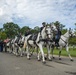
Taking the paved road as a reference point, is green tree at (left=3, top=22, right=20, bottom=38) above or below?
above

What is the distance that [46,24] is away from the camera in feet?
57.5

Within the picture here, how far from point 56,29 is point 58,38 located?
1.04 m

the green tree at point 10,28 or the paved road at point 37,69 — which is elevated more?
the green tree at point 10,28

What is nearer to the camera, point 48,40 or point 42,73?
point 42,73

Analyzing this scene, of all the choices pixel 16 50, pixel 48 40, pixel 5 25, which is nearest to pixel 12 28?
pixel 5 25

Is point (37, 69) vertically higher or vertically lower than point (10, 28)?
lower

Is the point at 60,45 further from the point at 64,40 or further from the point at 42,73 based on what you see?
the point at 42,73

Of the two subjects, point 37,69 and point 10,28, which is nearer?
point 37,69

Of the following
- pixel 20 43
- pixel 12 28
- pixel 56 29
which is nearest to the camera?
pixel 56 29

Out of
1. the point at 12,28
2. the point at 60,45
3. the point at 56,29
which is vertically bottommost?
the point at 60,45

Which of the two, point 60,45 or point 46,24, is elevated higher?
point 46,24

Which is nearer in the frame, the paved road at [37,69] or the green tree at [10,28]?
the paved road at [37,69]

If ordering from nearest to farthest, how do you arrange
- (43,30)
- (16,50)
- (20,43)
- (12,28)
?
(43,30) < (20,43) < (16,50) < (12,28)

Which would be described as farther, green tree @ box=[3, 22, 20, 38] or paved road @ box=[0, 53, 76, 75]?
green tree @ box=[3, 22, 20, 38]
